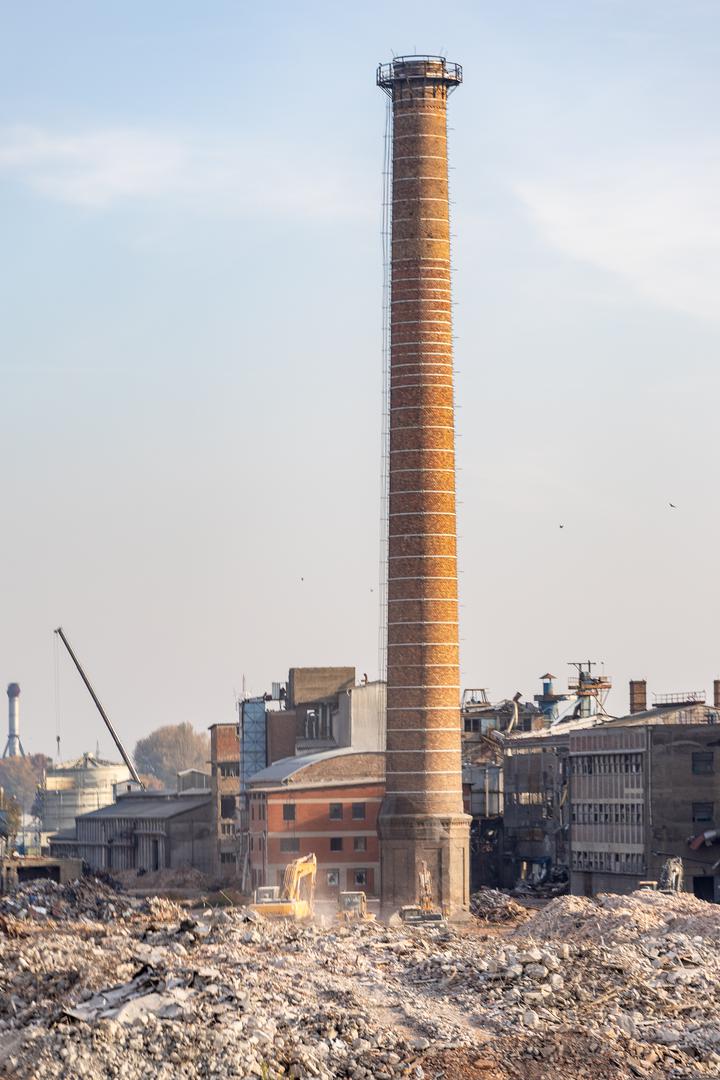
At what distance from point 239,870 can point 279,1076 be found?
61.1 meters

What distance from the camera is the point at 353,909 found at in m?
68.6

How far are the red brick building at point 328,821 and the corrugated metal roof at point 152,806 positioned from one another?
23.3m

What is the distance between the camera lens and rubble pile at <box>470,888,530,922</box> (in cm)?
6588

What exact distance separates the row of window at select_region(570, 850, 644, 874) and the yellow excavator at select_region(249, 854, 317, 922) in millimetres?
10303

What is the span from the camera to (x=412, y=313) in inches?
2751

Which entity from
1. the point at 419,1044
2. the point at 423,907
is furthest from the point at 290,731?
the point at 419,1044

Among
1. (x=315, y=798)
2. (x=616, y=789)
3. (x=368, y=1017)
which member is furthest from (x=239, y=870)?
(x=368, y=1017)

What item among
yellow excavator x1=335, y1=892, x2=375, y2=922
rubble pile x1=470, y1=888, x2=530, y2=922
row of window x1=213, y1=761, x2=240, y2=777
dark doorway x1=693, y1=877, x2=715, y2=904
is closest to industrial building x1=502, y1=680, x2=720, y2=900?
dark doorway x1=693, y1=877, x2=715, y2=904

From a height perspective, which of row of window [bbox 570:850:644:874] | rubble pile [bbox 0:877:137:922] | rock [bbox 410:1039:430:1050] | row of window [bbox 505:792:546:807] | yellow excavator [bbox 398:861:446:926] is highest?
row of window [bbox 505:792:546:807]

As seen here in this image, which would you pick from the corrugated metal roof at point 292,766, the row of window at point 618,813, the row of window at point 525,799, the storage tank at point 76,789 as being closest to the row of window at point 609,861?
the row of window at point 618,813

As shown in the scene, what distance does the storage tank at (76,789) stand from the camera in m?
152

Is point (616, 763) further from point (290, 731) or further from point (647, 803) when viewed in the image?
point (290, 731)

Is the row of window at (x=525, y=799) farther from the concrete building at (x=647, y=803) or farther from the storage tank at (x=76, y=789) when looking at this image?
the storage tank at (x=76, y=789)

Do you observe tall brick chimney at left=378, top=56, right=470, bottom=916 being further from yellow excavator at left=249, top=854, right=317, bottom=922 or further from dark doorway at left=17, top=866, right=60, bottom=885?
Result: dark doorway at left=17, top=866, right=60, bottom=885
